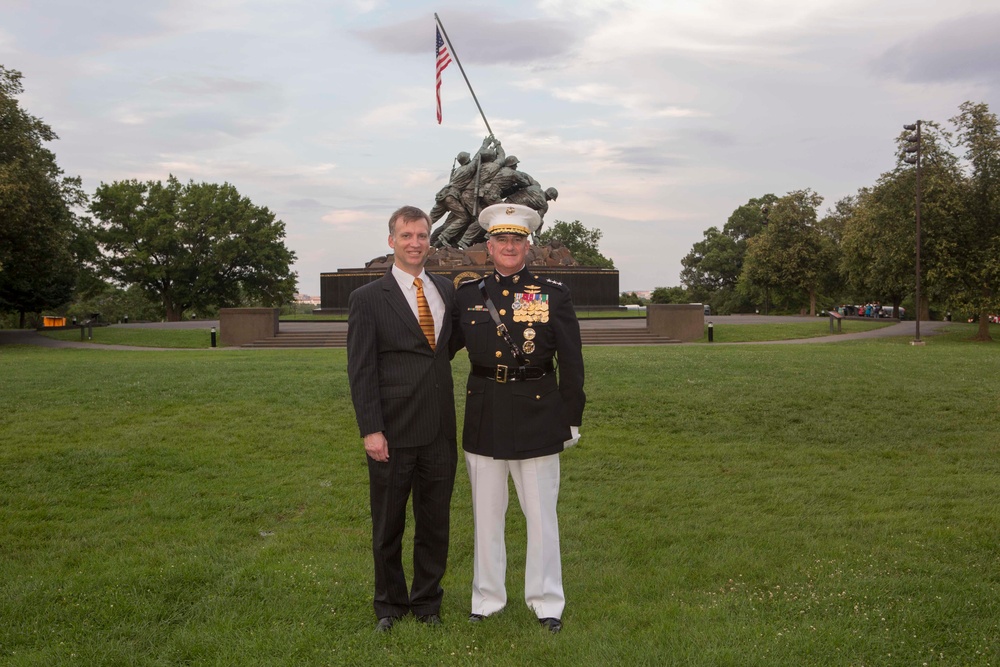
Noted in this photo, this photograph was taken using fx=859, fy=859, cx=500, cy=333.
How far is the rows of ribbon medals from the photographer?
432 centimetres

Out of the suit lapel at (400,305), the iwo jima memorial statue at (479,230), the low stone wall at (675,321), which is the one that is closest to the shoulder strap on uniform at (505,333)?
the suit lapel at (400,305)

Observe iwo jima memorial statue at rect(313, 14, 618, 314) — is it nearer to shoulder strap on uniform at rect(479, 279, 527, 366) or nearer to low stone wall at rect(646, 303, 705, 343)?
low stone wall at rect(646, 303, 705, 343)

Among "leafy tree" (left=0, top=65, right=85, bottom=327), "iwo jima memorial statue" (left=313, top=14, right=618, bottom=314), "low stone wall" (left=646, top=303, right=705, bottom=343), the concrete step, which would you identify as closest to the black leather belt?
the concrete step

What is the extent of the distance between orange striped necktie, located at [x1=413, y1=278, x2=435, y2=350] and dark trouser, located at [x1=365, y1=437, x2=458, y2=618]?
1.78ft

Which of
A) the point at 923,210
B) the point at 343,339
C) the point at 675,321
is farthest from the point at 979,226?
the point at 343,339

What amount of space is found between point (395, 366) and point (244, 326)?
2294cm

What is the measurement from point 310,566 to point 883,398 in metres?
9.50

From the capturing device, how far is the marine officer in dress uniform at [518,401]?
4.30m

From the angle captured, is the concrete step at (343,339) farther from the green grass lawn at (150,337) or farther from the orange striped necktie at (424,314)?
the orange striped necktie at (424,314)

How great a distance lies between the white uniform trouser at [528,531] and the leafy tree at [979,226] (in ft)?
92.2

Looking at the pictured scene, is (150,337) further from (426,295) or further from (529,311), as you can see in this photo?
(529,311)

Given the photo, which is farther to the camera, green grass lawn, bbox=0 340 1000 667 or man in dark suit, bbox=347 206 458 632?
man in dark suit, bbox=347 206 458 632

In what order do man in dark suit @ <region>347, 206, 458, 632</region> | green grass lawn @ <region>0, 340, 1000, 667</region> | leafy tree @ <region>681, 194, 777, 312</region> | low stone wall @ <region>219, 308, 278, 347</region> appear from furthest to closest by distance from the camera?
leafy tree @ <region>681, 194, 777, 312</region>
low stone wall @ <region>219, 308, 278, 347</region>
man in dark suit @ <region>347, 206, 458, 632</region>
green grass lawn @ <region>0, 340, 1000, 667</region>

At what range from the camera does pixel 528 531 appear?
4.42 m
